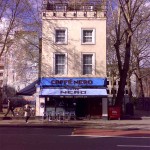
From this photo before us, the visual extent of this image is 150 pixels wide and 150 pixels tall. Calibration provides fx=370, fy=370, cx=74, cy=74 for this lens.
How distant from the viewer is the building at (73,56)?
31688 millimetres

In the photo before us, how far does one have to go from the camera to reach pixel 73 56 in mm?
32062

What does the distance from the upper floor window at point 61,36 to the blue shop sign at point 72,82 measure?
339cm

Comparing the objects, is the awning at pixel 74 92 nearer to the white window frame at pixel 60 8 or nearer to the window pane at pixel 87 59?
the window pane at pixel 87 59

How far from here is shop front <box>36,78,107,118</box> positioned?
3077 centimetres

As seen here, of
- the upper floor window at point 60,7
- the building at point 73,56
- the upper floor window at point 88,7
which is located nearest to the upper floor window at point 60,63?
the building at point 73,56

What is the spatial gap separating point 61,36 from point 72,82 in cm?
423

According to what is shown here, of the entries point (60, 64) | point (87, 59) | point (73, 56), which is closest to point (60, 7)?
point (73, 56)

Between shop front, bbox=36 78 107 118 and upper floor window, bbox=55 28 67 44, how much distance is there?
3.40 metres

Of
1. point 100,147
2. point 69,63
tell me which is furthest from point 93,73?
point 100,147

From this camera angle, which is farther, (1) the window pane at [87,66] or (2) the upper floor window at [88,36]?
(2) the upper floor window at [88,36]

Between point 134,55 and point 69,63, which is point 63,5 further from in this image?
point 134,55

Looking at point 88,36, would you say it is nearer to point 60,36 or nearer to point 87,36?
point 87,36

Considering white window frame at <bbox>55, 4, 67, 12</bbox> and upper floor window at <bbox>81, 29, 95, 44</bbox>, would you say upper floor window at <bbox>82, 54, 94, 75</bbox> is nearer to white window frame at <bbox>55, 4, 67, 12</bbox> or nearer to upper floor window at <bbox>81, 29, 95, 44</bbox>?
Result: upper floor window at <bbox>81, 29, 95, 44</bbox>

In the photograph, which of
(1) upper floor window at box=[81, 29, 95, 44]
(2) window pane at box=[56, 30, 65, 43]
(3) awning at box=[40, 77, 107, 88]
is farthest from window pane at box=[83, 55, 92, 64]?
(2) window pane at box=[56, 30, 65, 43]
